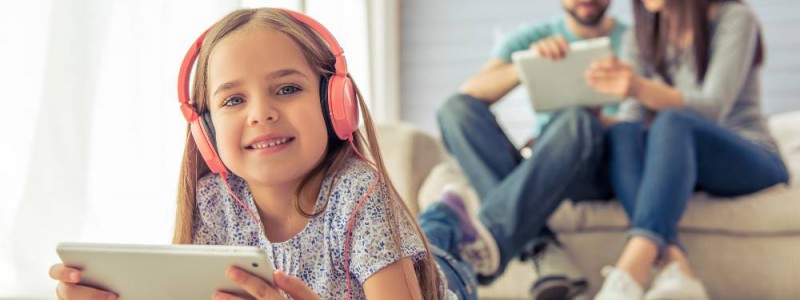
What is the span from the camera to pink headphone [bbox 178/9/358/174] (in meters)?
0.91

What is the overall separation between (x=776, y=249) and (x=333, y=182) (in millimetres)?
1273

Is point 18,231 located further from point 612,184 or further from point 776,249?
point 776,249

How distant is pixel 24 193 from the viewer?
147cm

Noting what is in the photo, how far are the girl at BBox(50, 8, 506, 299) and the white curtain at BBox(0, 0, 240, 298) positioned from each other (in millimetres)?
593

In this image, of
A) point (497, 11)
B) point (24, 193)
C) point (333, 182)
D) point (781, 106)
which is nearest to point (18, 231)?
point (24, 193)

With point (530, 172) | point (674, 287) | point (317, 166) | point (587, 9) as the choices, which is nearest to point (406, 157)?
point (530, 172)

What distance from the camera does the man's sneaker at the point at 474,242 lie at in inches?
67.1

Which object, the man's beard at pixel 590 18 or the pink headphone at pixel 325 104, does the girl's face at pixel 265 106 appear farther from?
the man's beard at pixel 590 18

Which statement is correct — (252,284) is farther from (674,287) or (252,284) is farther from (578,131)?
(578,131)

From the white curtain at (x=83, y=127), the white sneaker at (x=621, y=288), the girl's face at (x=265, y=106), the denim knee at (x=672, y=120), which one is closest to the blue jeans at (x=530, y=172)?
the denim knee at (x=672, y=120)

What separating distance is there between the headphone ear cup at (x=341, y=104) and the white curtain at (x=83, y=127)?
76 cm

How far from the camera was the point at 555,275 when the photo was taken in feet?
5.86

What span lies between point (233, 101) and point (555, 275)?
1034mm

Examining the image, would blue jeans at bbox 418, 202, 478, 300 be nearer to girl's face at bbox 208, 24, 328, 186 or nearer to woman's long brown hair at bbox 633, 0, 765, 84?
girl's face at bbox 208, 24, 328, 186
